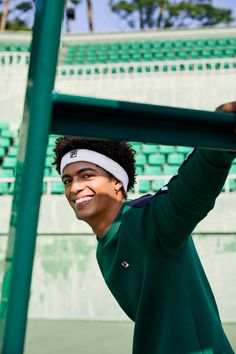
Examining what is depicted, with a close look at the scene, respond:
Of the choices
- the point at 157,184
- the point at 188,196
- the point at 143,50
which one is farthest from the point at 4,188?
the point at 143,50

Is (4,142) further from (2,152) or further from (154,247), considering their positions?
(154,247)

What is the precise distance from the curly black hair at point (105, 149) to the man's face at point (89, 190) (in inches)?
3.3

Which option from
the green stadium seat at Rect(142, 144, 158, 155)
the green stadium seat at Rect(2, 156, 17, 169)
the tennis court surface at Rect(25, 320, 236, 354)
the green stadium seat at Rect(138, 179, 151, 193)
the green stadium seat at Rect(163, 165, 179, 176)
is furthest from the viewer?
the green stadium seat at Rect(142, 144, 158, 155)

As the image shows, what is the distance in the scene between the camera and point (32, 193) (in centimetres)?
97

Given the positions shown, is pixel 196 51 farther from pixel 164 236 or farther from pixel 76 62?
pixel 164 236

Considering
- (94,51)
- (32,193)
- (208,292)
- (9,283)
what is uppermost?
(32,193)

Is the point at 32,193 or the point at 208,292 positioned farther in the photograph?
the point at 208,292

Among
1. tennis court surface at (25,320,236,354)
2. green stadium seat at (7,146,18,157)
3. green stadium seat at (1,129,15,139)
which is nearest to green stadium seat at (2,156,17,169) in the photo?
green stadium seat at (7,146,18,157)

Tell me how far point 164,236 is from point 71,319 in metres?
6.19

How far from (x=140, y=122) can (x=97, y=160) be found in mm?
1024

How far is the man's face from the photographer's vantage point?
1.98 meters

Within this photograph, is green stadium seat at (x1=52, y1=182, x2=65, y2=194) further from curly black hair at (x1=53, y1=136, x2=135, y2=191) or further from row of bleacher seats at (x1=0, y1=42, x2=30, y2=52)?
row of bleacher seats at (x1=0, y1=42, x2=30, y2=52)

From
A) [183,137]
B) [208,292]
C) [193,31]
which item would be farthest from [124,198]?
[193,31]

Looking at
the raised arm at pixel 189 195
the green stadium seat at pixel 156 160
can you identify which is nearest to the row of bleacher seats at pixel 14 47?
the green stadium seat at pixel 156 160
